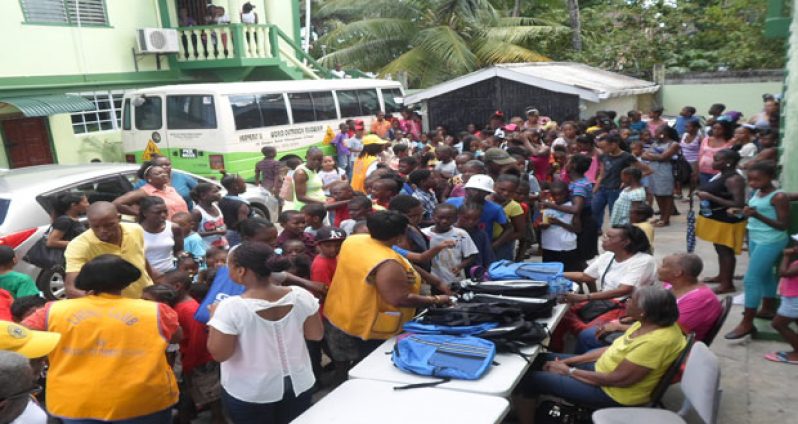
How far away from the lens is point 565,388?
394 centimetres

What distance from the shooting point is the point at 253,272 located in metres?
3.12

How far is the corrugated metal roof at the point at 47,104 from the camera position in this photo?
11.9m

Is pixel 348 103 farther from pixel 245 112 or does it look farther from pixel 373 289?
pixel 373 289

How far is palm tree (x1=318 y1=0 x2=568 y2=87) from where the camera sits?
18.3 metres

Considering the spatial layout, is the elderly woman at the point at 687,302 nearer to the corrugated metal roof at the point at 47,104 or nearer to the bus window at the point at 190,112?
the bus window at the point at 190,112

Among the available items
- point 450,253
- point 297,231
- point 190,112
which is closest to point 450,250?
point 450,253

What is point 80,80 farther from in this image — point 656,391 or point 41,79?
point 656,391

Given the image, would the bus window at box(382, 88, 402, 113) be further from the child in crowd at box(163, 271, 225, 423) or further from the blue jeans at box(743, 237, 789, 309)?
the child in crowd at box(163, 271, 225, 423)

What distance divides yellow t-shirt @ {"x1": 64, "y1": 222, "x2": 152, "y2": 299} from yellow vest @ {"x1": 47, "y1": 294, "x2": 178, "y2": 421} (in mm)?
1022

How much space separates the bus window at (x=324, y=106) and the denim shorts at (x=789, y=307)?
34.3ft

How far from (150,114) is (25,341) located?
10.0 metres

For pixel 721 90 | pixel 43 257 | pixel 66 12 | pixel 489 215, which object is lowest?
pixel 43 257

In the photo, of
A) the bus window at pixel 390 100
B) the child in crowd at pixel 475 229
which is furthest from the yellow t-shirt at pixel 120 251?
the bus window at pixel 390 100

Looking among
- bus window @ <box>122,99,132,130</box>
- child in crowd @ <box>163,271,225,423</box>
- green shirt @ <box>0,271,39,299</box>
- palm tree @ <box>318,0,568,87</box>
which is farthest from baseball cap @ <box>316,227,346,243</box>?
palm tree @ <box>318,0,568,87</box>
